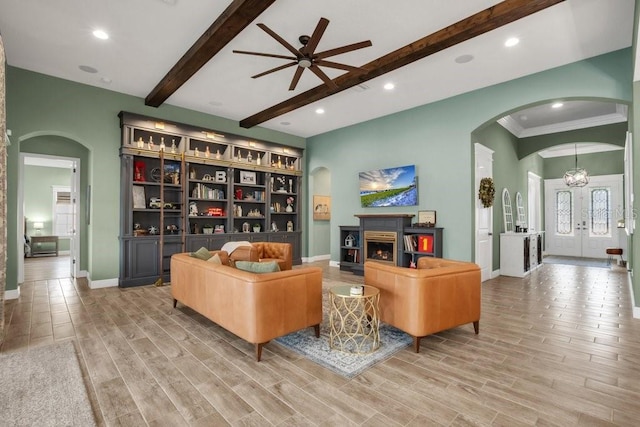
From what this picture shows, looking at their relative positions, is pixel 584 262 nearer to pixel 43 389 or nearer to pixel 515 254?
pixel 515 254

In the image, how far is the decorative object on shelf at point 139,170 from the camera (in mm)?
5816

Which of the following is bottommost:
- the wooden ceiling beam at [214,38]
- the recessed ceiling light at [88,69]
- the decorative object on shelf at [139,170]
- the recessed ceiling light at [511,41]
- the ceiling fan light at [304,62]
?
the decorative object on shelf at [139,170]

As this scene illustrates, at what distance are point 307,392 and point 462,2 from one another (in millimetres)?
3942

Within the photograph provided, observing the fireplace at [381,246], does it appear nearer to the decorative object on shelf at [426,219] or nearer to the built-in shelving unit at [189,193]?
the decorative object on shelf at [426,219]

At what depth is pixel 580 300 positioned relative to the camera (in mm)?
4684

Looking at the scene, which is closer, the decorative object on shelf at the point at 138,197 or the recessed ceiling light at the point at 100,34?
the recessed ceiling light at the point at 100,34

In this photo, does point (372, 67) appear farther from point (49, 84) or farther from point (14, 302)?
point (14, 302)

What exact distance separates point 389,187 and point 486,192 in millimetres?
1851

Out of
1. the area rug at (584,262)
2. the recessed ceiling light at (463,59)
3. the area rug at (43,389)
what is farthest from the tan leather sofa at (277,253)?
the area rug at (584,262)

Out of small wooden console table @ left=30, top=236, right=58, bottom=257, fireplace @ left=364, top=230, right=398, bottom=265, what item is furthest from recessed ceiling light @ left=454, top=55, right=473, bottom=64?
small wooden console table @ left=30, top=236, right=58, bottom=257

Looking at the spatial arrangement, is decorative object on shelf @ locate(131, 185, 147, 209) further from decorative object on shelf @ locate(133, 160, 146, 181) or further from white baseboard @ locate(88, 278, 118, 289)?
white baseboard @ locate(88, 278, 118, 289)

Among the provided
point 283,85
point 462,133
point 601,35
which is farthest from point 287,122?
point 601,35

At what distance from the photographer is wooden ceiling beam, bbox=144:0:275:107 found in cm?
315

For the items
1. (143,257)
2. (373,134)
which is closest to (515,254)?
(373,134)
